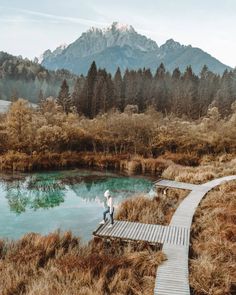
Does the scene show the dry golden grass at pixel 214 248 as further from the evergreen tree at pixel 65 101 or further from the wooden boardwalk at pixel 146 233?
→ the evergreen tree at pixel 65 101

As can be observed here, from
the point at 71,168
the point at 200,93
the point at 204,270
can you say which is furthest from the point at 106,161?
the point at 200,93

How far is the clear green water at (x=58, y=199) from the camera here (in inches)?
561

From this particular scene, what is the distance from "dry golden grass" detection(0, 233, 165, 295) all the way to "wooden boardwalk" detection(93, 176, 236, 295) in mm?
273

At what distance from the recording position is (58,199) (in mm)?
18797

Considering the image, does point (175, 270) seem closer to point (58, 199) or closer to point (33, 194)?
point (58, 199)

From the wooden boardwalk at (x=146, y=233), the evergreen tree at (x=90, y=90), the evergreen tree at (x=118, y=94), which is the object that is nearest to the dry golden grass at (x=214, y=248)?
the wooden boardwalk at (x=146, y=233)

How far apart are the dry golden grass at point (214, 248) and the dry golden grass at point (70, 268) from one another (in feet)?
3.56

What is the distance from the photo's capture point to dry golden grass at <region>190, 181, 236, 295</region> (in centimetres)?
811

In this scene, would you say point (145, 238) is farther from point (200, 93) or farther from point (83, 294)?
point (200, 93)

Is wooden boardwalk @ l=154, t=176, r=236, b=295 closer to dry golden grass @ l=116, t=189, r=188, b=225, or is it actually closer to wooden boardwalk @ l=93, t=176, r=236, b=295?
wooden boardwalk @ l=93, t=176, r=236, b=295

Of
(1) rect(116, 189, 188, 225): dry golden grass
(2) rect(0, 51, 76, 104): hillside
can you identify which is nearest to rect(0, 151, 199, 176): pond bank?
(1) rect(116, 189, 188, 225): dry golden grass

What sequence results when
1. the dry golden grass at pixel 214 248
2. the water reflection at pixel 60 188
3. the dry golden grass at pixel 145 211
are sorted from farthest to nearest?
1. the water reflection at pixel 60 188
2. the dry golden grass at pixel 145 211
3. the dry golden grass at pixel 214 248

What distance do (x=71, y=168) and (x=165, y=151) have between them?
29.4 ft

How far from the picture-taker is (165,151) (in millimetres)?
31703
